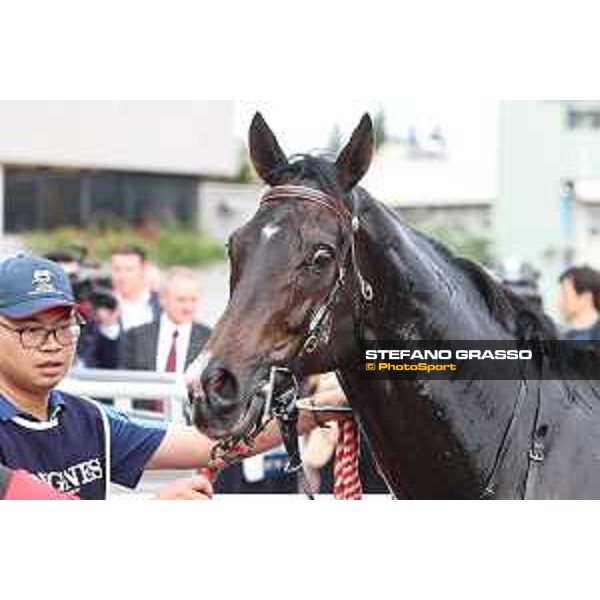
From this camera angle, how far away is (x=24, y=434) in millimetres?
2279

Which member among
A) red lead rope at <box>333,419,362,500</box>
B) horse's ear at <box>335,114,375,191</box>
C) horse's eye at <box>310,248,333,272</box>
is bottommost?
red lead rope at <box>333,419,362,500</box>

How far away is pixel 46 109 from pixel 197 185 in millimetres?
5575

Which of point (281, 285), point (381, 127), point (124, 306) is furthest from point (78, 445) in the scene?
point (124, 306)

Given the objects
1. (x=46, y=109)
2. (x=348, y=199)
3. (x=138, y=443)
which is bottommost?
(x=138, y=443)

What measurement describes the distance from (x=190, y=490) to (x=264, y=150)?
2.83 ft

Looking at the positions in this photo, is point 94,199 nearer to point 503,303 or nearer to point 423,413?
point 503,303

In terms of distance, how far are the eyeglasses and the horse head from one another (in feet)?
0.86

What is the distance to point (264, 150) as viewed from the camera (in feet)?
8.43

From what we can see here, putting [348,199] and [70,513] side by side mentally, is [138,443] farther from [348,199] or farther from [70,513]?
[348,199]

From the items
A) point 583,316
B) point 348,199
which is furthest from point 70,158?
point 348,199

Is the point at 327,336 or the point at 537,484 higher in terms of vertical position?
the point at 327,336

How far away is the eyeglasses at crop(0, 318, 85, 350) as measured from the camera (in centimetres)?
220

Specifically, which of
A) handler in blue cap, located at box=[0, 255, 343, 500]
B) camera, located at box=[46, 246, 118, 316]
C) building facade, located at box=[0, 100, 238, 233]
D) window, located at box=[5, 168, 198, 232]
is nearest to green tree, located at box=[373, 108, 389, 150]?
building facade, located at box=[0, 100, 238, 233]

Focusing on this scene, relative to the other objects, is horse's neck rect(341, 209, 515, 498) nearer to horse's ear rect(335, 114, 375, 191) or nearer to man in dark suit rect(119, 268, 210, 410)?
horse's ear rect(335, 114, 375, 191)
